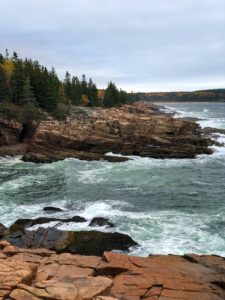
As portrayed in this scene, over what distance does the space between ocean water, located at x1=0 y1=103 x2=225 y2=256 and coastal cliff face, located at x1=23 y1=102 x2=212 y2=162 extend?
6.31 ft

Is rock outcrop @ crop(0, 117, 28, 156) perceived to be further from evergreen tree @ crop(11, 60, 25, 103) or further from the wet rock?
the wet rock

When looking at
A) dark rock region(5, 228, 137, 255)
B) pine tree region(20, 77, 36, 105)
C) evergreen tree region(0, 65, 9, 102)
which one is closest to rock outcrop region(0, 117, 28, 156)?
pine tree region(20, 77, 36, 105)

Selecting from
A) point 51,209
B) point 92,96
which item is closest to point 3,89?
point 92,96

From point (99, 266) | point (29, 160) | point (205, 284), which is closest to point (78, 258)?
point (99, 266)

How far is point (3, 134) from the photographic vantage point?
5409 cm

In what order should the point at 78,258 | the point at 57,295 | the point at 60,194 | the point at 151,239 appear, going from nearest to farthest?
the point at 57,295, the point at 78,258, the point at 151,239, the point at 60,194

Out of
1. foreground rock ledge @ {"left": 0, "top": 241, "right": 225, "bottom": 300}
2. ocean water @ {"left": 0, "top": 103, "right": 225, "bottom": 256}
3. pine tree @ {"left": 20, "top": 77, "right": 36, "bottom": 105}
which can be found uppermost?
pine tree @ {"left": 20, "top": 77, "right": 36, "bottom": 105}

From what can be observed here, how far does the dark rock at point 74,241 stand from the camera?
67.5ft

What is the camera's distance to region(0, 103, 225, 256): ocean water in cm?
2347

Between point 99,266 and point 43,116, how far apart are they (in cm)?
4606

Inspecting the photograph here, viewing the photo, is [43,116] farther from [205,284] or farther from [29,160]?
[205,284]

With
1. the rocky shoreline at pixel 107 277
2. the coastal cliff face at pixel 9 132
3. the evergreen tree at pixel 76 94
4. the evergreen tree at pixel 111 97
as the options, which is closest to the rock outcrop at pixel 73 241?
the rocky shoreline at pixel 107 277

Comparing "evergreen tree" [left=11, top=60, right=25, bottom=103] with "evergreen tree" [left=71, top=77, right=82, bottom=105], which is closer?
"evergreen tree" [left=11, top=60, right=25, bottom=103]

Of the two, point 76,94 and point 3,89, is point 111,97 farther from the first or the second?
point 3,89
